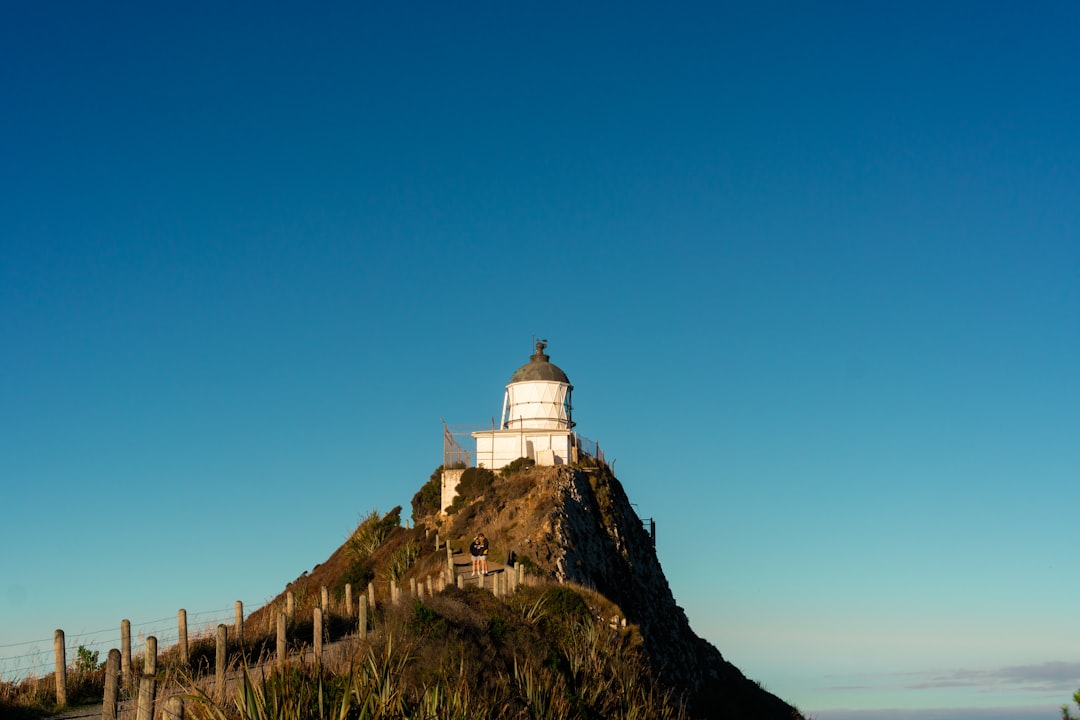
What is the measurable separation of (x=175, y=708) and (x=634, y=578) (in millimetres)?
45040

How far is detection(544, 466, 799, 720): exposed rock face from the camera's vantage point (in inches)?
1788

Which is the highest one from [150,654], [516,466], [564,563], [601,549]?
[516,466]

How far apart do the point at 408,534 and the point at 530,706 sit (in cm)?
3803

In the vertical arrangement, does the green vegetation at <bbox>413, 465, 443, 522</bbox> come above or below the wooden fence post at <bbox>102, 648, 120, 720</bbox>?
above

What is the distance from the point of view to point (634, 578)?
54.2 m

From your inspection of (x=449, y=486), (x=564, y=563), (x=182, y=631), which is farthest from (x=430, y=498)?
(x=182, y=631)

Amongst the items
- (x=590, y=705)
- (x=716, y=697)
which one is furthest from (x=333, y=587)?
(x=590, y=705)

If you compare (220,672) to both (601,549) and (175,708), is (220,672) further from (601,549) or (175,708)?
(601,549)

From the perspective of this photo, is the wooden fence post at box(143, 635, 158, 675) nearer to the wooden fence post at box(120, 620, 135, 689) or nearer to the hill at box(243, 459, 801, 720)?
the wooden fence post at box(120, 620, 135, 689)

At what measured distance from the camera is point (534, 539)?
145ft

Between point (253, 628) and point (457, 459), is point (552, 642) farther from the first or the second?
point (457, 459)

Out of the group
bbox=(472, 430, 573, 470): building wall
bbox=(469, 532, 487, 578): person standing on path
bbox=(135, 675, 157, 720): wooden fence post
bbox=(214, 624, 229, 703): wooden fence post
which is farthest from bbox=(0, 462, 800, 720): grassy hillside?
bbox=(472, 430, 573, 470): building wall

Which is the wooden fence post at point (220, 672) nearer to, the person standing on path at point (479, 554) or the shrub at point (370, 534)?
the person standing on path at point (479, 554)

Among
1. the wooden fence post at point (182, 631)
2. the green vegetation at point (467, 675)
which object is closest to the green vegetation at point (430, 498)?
the green vegetation at point (467, 675)
